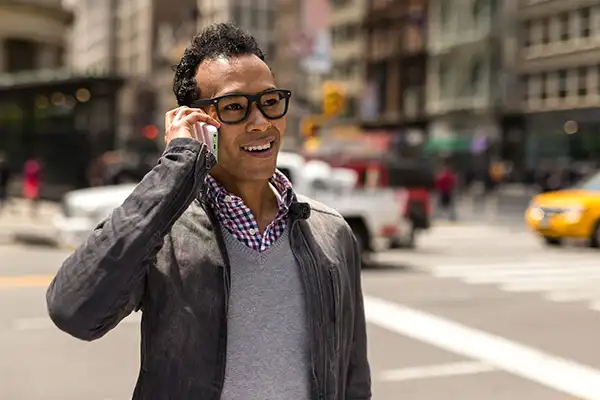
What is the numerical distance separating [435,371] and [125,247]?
239 inches

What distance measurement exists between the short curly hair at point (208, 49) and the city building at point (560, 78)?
44.3 m

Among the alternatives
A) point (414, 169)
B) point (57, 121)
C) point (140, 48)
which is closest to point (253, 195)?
point (414, 169)

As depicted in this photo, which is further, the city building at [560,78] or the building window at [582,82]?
the building window at [582,82]

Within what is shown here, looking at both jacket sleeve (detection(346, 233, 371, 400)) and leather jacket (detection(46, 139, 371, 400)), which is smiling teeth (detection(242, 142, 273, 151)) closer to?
leather jacket (detection(46, 139, 371, 400))

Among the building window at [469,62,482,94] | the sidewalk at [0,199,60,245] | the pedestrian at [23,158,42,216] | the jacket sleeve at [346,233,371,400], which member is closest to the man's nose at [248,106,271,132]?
the jacket sleeve at [346,233,371,400]

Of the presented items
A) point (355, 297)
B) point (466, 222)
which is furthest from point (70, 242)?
point (466, 222)

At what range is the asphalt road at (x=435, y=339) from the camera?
277 inches

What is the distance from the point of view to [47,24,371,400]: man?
1925mm

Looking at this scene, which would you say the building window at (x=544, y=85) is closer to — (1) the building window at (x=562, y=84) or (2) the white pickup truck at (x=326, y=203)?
(1) the building window at (x=562, y=84)

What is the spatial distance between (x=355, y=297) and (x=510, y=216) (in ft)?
92.6

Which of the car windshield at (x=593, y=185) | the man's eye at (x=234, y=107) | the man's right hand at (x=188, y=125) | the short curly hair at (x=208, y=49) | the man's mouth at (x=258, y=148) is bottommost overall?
the car windshield at (x=593, y=185)

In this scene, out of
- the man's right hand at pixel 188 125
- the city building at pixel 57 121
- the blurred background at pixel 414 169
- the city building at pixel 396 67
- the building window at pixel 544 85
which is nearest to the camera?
the man's right hand at pixel 188 125

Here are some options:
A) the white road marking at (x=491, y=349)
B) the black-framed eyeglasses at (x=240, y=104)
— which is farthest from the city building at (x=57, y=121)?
the black-framed eyeglasses at (x=240, y=104)

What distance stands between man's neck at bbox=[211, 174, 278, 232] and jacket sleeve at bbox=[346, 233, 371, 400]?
369mm
